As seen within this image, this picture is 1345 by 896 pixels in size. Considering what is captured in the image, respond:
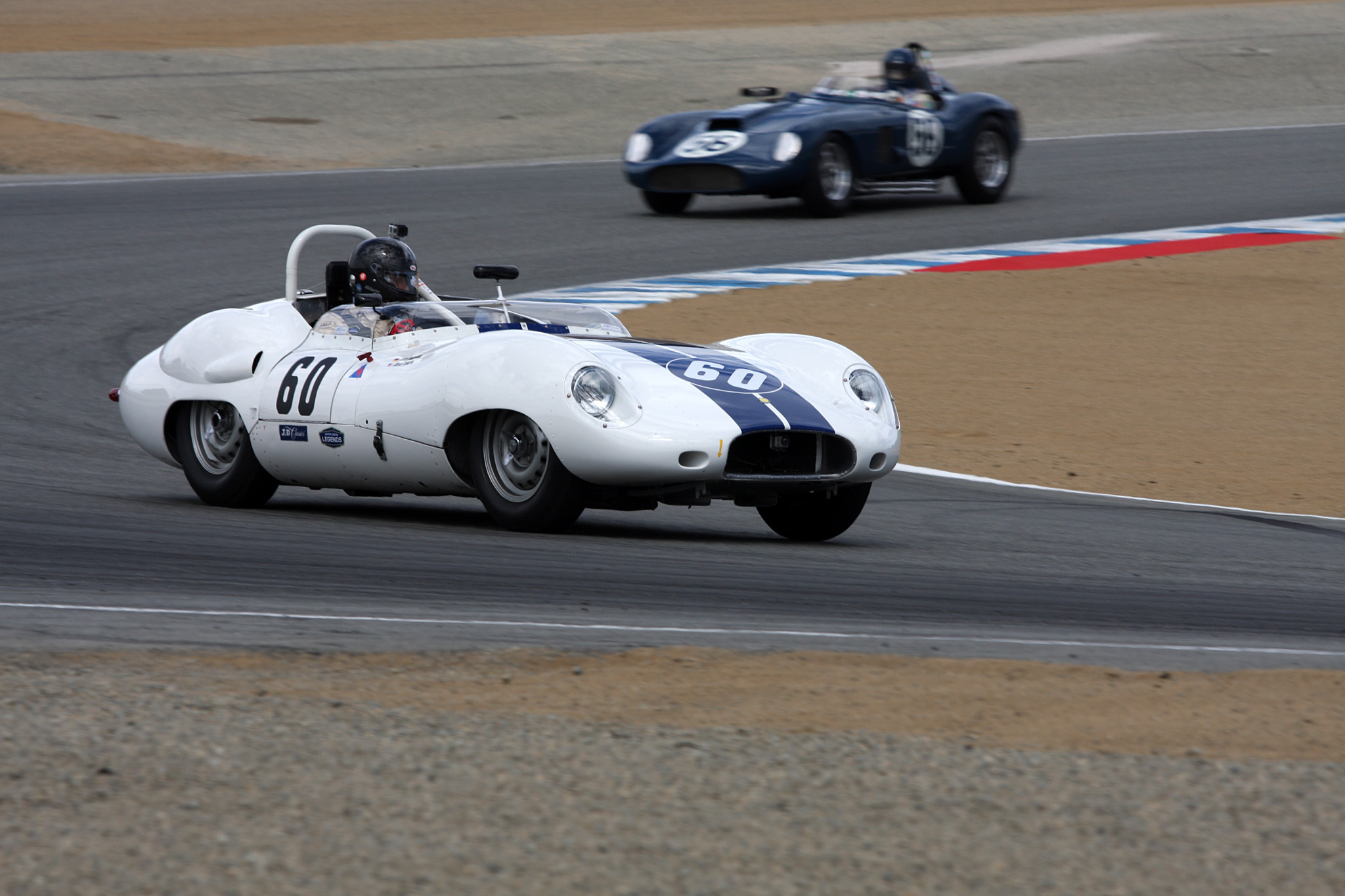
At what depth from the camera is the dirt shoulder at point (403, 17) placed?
3822 cm

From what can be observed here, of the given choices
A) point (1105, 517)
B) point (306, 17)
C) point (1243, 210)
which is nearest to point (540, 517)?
point (1105, 517)

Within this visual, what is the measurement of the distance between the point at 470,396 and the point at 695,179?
11.6m

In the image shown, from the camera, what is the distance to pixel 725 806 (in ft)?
13.1

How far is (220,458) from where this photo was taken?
866cm

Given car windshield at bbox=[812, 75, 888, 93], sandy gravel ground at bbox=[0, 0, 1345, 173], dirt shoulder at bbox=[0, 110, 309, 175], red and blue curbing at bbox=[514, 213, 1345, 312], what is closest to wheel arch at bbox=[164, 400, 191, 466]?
red and blue curbing at bbox=[514, 213, 1345, 312]

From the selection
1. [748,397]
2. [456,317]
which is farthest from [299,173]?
[748,397]

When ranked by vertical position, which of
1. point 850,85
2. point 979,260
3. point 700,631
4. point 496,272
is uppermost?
point 850,85

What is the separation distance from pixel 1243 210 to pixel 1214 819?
1735cm

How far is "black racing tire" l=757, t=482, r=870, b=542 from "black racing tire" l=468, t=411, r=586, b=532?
952 millimetres

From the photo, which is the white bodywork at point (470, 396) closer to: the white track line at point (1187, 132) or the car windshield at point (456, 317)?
the car windshield at point (456, 317)

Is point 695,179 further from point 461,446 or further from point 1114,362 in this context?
point 461,446

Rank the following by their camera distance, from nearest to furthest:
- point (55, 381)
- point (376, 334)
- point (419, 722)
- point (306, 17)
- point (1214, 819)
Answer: point (1214, 819)
point (419, 722)
point (376, 334)
point (55, 381)
point (306, 17)

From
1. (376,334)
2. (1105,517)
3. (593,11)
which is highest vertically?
(593,11)

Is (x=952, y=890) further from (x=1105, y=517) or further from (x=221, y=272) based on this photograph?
(x=221, y=272)
